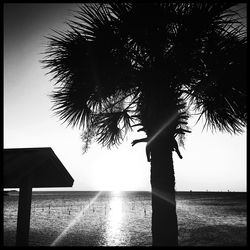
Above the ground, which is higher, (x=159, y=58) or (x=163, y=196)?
(x=159, y=58)

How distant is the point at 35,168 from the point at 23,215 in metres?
0.74

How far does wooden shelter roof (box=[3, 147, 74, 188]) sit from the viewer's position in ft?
11.2

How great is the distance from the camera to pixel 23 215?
3.85 meters

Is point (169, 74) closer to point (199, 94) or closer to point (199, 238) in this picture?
point (199, 94)

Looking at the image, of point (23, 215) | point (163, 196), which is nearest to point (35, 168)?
point (23, 215)

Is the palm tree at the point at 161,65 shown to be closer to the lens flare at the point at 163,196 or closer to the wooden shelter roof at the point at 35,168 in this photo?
the lens flare at the point at 163,196

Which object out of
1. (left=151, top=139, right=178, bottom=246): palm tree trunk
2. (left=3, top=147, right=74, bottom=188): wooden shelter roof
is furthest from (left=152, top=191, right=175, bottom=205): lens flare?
(left=3, top=147, right=74, bottom=188): wooden shelter roof

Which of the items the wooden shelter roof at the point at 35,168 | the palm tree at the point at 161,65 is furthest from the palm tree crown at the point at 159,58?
the wooden shelter roof at the point at 35,168

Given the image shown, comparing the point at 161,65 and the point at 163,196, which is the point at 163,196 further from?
the point at 161,65

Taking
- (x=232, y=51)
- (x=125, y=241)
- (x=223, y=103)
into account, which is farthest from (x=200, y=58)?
(x=125, y=241)

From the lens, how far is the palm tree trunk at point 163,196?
4930 mm

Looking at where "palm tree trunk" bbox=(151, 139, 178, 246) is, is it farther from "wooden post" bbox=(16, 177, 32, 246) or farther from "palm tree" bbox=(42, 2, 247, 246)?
"wooden post" bbox=(16, 177, 32, 246)

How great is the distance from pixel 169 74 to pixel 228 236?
23857mm

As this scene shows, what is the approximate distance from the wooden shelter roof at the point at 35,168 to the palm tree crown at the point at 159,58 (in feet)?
5.63
